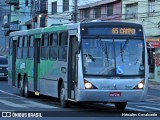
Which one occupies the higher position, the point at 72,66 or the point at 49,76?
the point at 72,66

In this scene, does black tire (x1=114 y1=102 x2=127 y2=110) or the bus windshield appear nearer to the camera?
the bus windshield

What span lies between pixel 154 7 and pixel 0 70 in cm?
1313

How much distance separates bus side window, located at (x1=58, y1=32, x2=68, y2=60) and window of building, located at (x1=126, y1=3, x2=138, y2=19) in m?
25.3

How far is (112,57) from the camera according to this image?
1634 centimetres

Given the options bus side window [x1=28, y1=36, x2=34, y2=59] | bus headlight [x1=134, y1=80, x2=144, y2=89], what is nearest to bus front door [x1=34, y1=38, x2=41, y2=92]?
bus side window [x1=28, y1=36, x2=34, y2=59]

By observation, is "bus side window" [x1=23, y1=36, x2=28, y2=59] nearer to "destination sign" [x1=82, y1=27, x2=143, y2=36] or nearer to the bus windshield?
"destination sign" [x1=82, y1=27, x2=143, y2=36]

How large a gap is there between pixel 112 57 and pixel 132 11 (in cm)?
2855

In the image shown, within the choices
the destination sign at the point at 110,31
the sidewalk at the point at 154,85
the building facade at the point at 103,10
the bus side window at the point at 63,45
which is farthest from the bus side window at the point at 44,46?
the building facade at the point at 103,10

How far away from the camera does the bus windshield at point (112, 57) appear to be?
16250mm

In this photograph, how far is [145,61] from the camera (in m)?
16.6

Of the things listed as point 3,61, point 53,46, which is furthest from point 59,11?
point 53,46

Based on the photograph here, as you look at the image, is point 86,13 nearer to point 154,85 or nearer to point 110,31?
point 154,85

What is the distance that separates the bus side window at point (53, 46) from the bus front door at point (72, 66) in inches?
69.3

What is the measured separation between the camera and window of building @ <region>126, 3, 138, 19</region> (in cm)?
4362
